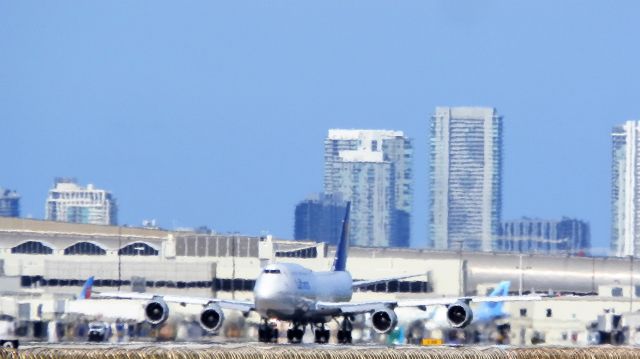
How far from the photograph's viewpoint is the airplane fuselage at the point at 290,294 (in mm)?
79000

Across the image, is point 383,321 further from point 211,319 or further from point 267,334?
point 211,319

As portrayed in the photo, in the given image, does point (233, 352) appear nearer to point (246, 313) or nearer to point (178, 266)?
point (246, 313)

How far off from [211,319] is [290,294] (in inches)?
138

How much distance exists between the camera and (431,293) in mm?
137875

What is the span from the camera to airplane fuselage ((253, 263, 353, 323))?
79000 millimetres

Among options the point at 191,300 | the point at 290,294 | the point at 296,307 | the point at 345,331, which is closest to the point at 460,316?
the point at 345,331

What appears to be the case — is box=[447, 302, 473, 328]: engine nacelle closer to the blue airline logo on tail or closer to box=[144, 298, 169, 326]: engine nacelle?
box=[144, 298, 169, 326]: engine nacelle

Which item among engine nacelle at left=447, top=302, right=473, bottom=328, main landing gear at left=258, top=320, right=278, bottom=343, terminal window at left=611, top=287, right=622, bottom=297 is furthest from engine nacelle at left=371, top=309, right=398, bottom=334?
terminal window at left=611, top=287, right=622, bottom=297

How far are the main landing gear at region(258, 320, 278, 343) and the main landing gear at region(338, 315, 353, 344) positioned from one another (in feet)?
8.18

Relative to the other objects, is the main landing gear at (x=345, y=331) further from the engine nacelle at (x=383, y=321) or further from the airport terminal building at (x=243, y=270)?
the airport terminal building at (x=243, y=270)

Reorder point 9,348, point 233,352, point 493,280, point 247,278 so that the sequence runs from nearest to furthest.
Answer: point 9,348 → point 233,352 → point 247,278 → point 493,280

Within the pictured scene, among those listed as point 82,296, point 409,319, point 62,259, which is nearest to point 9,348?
point 409,319

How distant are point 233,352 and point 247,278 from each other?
275 feet

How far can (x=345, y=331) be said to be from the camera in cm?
7881
